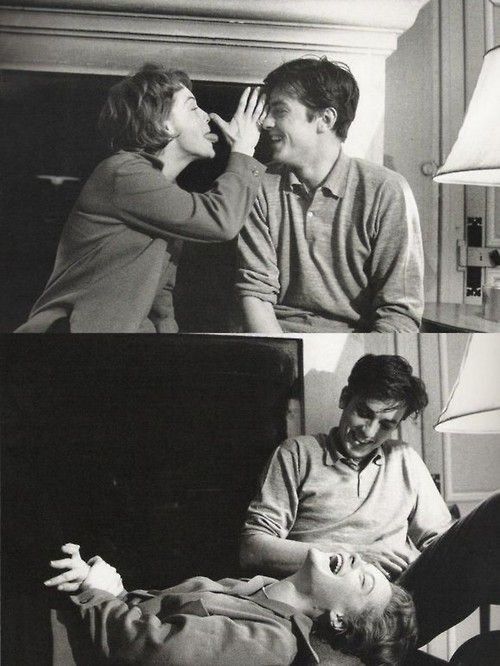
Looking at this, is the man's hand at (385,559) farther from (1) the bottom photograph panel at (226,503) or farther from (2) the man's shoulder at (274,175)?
(2) the man's shoulder at (274,175)

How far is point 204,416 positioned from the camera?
5.49 ft

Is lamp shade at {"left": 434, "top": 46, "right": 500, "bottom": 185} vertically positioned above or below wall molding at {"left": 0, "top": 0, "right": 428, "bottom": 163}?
below

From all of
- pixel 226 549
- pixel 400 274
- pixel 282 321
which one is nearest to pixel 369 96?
pixel 400 274

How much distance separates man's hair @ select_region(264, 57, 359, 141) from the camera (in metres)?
1.66

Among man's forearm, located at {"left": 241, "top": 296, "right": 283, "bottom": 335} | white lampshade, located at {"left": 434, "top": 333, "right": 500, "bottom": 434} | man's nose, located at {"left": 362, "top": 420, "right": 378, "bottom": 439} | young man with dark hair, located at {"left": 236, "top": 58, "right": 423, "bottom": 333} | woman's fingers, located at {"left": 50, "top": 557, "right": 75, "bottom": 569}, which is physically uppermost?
young man with dark hair, located at {"left": 236, "top": 58, "right": 423, "bottom": 333}

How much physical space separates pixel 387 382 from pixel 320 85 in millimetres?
589

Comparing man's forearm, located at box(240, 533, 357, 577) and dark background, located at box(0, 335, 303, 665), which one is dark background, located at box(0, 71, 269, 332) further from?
man's forearm, located at box(240, 533, 357, 577)

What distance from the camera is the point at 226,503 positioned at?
5.47 feet

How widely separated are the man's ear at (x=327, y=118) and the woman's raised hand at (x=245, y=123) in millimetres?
112

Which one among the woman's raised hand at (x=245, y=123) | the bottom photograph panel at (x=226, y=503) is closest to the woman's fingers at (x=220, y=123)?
the woman's raised hand at (x=245, y=123)

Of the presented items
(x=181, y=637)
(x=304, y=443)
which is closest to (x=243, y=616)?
(x=181, y=637)

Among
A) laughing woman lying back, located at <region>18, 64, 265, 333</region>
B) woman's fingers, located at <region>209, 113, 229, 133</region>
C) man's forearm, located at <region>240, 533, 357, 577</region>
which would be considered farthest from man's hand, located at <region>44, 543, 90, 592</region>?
woman's fingers, located at <region>209, 113, 229, 133</region>

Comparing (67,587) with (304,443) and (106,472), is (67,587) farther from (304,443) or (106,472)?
(304,443)

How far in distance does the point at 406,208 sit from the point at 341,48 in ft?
1.08
